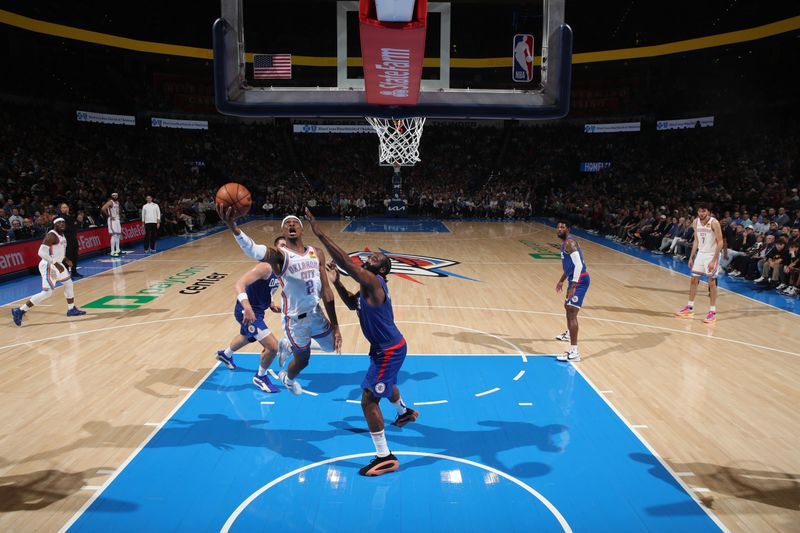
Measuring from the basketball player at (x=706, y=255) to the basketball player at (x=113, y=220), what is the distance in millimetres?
12938

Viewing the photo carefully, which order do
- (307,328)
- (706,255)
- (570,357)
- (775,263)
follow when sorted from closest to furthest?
1. (307,328)
2. (570,357)
3. (706,255)
4. (775,263)

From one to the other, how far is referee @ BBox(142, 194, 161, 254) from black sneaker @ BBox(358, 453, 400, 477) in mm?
13238

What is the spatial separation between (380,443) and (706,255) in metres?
7.50

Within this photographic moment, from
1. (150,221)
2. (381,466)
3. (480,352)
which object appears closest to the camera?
(381,466)

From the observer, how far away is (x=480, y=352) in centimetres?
792

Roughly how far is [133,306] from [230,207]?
6.46 m

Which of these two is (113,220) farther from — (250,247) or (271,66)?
(250,247)

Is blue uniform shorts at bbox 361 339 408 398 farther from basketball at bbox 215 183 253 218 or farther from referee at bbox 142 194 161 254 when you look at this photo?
referee at bbox 142 194 161 254

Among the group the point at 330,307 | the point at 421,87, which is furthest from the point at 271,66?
the point at 330,307

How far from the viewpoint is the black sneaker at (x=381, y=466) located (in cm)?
461

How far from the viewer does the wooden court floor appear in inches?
182

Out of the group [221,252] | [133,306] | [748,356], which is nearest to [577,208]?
[221,252]

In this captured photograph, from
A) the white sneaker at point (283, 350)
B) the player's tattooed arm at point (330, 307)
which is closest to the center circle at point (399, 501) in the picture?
the player's tattooed arm at point (330, 307)

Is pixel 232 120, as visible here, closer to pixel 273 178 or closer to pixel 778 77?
pixel 273 178
